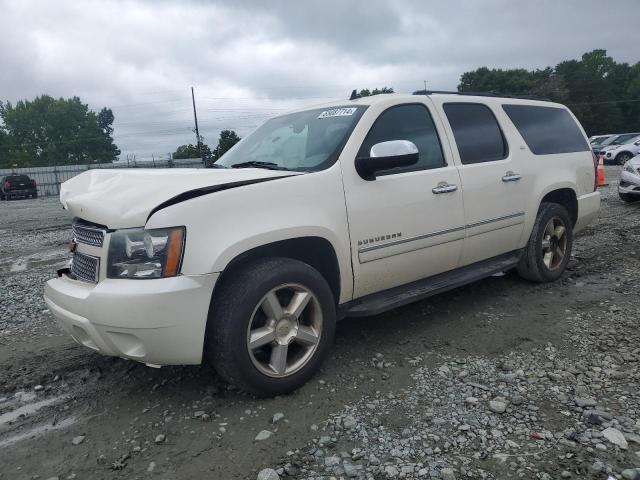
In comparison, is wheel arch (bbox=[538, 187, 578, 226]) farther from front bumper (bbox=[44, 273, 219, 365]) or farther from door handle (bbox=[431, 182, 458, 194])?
front bumper (bbox=[44, 273, 219, 365])

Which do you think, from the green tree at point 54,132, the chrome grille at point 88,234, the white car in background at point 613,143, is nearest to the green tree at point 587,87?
the white car in background at point 613,143

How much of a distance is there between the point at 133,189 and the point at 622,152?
28781 mm

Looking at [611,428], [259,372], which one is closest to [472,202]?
[611,428]

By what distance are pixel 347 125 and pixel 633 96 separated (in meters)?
92.8

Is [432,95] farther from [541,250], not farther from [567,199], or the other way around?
[567,199]

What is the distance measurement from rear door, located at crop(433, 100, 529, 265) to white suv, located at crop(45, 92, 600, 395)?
0.6 inches

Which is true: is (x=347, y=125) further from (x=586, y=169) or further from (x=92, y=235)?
(x=586, y=169)

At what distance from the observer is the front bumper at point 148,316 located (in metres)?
2.55

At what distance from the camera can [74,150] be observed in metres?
80.4

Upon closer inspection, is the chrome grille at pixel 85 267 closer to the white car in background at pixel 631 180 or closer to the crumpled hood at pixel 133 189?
the crumpled hood at pixel 133 189

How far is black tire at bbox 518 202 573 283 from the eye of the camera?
15.6 ft

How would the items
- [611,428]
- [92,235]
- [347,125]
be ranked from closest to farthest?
[611,428]
[92,235]
[347,125]

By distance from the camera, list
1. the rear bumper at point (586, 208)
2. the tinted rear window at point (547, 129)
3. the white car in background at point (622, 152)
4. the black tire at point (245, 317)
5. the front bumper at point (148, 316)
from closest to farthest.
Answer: the front bumper at point (148, 316)
the black tire at point (245, 317)
the tinted rear window at point (547, 129)
the rear bumper at point (586, 208)
the white car in background at point (622, 152)

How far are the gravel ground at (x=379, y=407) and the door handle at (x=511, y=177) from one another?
45.5 inches
